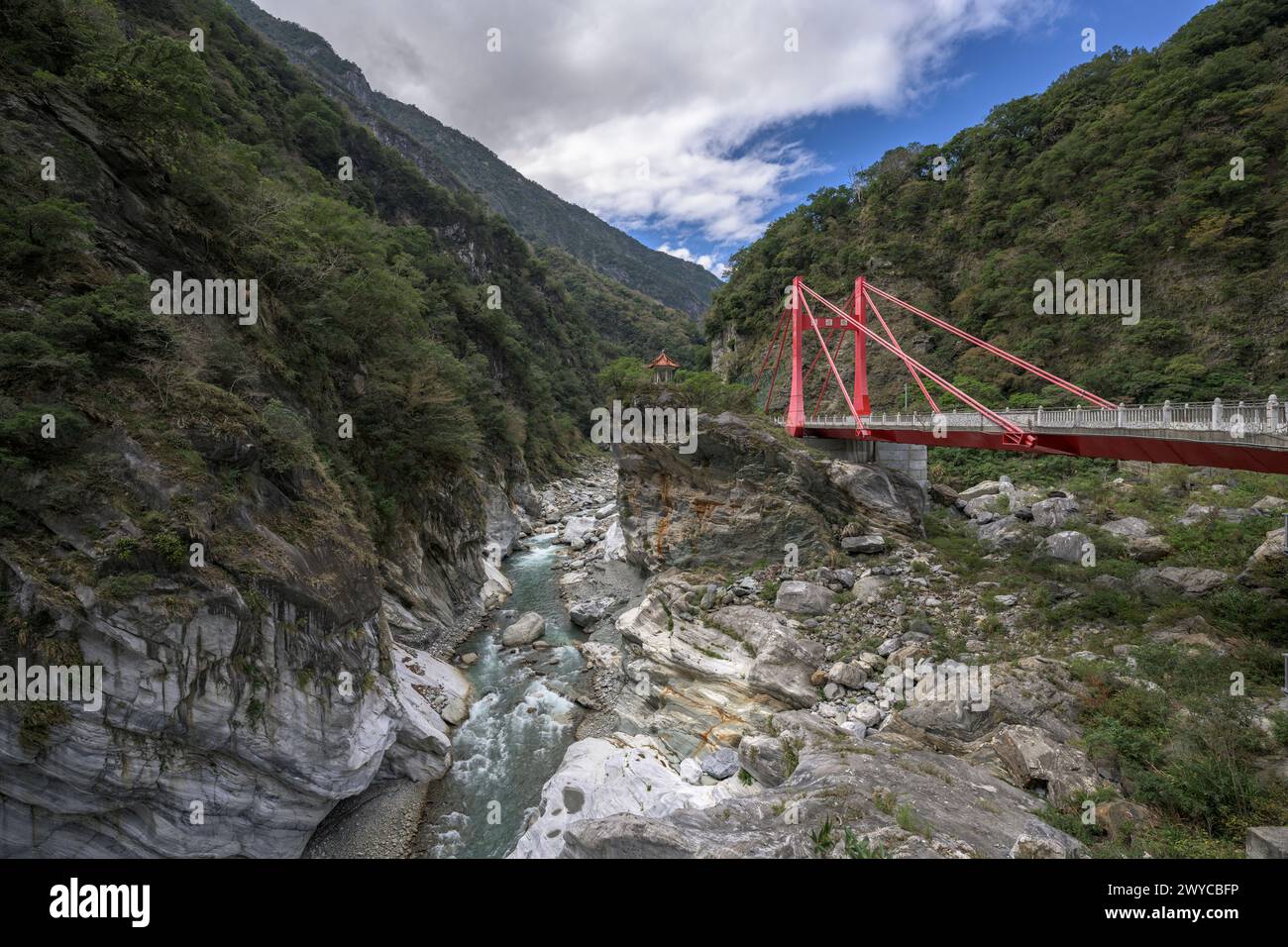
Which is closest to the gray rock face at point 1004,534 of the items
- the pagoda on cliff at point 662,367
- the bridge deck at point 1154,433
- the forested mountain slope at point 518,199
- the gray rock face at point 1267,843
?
the bridge deck at point 1154,433

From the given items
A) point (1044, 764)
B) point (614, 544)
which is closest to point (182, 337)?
point (1044, 764)

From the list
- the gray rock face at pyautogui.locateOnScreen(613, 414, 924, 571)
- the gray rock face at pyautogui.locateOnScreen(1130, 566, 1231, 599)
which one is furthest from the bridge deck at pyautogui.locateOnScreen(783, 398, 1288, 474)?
the gray rock face at pyautogui.locateOnScreen(1130, 566, 1231, 599)

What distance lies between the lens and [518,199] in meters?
129

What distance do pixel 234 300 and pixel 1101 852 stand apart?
1610cm

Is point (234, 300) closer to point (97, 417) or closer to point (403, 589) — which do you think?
point (97, 417)

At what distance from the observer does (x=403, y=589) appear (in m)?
13.8

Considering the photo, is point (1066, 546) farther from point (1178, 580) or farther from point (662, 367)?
point (662, 367)

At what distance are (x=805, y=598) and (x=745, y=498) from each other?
16.5ft

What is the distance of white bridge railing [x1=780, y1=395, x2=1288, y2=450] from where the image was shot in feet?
22.9

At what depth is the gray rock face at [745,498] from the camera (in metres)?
15.7

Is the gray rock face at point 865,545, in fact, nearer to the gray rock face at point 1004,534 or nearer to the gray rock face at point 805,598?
the gray rock face at point 805,598

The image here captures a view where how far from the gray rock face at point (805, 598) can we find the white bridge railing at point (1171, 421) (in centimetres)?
529
